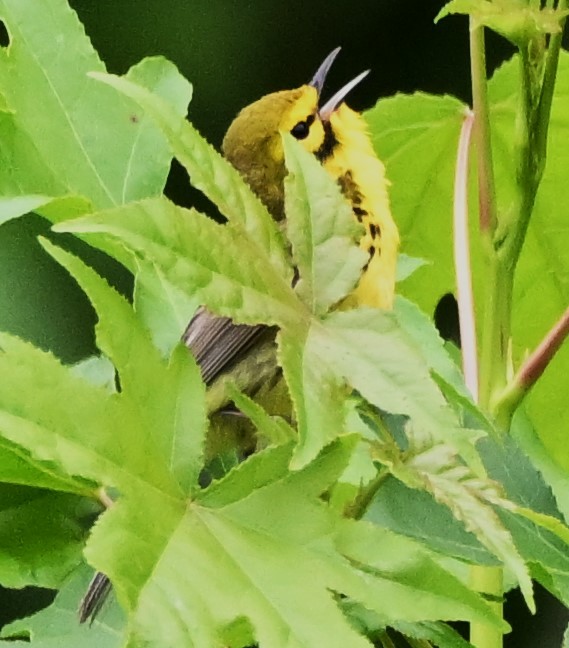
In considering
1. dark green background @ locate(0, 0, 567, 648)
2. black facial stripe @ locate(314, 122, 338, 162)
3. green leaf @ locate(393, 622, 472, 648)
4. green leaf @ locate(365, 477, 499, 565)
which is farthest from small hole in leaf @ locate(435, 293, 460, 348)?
green leaf @ locate(393, 622, 472, 648)

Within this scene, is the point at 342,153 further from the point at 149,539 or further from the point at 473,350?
the point at 149,539

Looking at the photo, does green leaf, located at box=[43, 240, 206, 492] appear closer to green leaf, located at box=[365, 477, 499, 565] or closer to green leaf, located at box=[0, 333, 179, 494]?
green leaf, located at box=[0, 333, 179, 494]

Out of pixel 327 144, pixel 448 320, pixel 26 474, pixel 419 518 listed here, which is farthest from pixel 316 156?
pixel 448 320

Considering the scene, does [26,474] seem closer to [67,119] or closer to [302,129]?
[67,119]

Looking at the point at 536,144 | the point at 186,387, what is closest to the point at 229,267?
the point at 186,387

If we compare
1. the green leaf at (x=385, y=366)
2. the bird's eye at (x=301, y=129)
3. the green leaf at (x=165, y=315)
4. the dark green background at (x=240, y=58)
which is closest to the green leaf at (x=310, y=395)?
the green leaf at (x=385, y=366)
